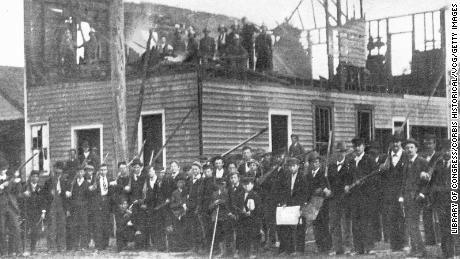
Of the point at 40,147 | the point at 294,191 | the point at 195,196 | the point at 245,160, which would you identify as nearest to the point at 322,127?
the point at 294,191

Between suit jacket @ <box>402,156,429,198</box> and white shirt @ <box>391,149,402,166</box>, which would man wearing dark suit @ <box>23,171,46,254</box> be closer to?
white shirt @ <box>391,149,402,166</box>

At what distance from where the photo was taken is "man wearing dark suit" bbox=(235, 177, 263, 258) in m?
8.75

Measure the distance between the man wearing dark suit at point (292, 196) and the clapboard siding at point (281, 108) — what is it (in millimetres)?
625

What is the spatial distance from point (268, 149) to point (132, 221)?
220 centimetres

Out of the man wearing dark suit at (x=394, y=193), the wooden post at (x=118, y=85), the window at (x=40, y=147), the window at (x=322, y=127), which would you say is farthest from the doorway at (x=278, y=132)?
the window at (x=40, y=147)

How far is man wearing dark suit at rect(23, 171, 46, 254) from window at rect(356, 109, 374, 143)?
16.8 ft

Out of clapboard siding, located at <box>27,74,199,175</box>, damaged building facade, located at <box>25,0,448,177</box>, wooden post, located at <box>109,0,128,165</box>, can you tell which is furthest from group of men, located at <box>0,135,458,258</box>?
clapboard siding, located at <box>27,74,199,175</box>

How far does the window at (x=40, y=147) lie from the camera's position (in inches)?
498

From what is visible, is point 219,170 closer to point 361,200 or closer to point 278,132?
point 278,132

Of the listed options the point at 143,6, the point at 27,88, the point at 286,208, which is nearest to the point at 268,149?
the point at 286,208

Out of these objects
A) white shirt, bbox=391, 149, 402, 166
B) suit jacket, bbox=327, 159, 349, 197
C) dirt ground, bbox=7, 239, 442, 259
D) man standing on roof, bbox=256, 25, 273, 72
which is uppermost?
man standing on roof, bbox=256, 25, 273, 72

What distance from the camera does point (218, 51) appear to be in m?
11.1

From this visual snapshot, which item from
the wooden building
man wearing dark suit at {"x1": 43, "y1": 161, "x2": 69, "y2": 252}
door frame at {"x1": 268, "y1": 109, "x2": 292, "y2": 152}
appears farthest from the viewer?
the wooden building

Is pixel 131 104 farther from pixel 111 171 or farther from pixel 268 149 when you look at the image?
pixel 268 149
